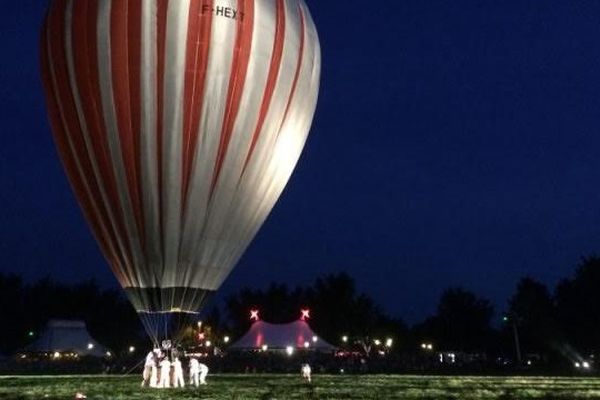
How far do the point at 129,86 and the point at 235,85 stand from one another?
4.24 metres

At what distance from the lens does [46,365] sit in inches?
2004

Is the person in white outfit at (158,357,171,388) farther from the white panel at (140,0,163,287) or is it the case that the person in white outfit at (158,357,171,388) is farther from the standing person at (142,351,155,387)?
the white panel at (140,0,163,287)

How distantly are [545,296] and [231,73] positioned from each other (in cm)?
9526

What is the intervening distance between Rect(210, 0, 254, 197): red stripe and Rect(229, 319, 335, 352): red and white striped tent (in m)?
33.0

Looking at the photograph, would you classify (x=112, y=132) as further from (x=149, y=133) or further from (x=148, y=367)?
(x=148, y=367)

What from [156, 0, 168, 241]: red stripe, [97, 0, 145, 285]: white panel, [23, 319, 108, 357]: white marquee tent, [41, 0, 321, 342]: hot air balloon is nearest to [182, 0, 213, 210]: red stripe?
[41, 0, 321, 342]: hot air balloon

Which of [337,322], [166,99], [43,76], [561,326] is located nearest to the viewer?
[166,99]

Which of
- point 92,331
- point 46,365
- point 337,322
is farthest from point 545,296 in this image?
point 46,365

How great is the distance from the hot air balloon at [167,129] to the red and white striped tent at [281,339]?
30.8m

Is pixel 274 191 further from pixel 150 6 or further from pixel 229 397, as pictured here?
pixel 229 397

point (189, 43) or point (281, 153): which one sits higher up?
point (189, 43)

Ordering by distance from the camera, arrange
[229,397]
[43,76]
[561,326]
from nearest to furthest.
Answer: [229,397], [43,76], [561,326]

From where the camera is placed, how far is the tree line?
3073 inches

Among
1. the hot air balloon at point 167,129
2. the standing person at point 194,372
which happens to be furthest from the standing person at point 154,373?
the standing person at point 194,372
